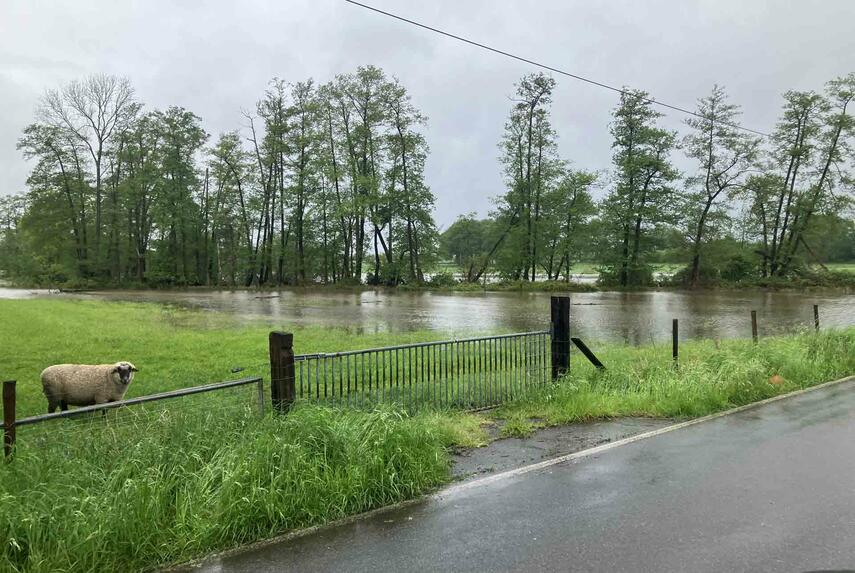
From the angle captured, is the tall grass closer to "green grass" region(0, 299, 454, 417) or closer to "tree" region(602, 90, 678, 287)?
"green grass" region(0, 299, 454, 417)

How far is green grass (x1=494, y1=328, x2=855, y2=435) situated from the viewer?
668 cm

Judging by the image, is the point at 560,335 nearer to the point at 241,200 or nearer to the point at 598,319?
the point at 598,319

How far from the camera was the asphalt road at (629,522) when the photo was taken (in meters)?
3.26

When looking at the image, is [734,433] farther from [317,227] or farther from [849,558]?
[317,227]

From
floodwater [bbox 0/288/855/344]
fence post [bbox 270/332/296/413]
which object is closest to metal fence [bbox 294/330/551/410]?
fence post [bbox 270/332/296/413]

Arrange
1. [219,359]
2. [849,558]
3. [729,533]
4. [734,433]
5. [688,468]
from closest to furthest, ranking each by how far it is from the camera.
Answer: [849,558] → [729,533] → [688,468] → [734,433] → [219,359]

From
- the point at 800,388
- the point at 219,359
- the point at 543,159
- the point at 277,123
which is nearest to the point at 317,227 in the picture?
the point at 277,123

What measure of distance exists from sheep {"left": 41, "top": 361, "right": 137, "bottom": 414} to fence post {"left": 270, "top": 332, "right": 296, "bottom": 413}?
112 inches

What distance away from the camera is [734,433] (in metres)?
5.91

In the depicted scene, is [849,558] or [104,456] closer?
[849,558]

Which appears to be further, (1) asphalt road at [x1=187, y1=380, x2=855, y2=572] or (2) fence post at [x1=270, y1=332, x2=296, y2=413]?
(2) fence post at [x1=270, y1=332, x2=296, y2=413]

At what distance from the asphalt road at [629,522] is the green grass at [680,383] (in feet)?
4.31

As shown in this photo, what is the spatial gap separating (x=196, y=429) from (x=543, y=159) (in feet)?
148

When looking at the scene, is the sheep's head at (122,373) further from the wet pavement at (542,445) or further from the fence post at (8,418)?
the wet pavement at (542,445)
